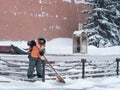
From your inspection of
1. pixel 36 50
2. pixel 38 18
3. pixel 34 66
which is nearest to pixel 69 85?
pixel 34 66

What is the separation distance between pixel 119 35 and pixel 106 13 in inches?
84.3

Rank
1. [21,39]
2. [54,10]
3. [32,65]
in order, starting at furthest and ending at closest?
[54,10] < [21,39] < [32,65]

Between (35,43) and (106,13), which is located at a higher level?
(106,13)

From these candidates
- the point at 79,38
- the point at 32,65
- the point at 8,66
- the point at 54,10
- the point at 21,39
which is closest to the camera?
the point at 32,65

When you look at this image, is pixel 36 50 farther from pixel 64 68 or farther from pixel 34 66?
pixel 64 68

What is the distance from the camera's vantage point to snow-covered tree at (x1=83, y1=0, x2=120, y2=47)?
3062 cm

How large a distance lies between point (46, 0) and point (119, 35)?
6561 millimetres

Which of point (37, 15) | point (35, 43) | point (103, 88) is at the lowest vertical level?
point (103, 88)

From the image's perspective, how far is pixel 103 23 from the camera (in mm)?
30844

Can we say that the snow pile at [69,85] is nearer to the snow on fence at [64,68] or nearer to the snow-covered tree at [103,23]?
the snow on fence at [64,68]

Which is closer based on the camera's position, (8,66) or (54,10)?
(8,66)

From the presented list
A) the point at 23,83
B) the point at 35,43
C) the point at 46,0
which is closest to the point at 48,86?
the point at 23,83

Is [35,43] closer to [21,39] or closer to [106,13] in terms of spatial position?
[21,39]

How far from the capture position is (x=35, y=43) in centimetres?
1434
